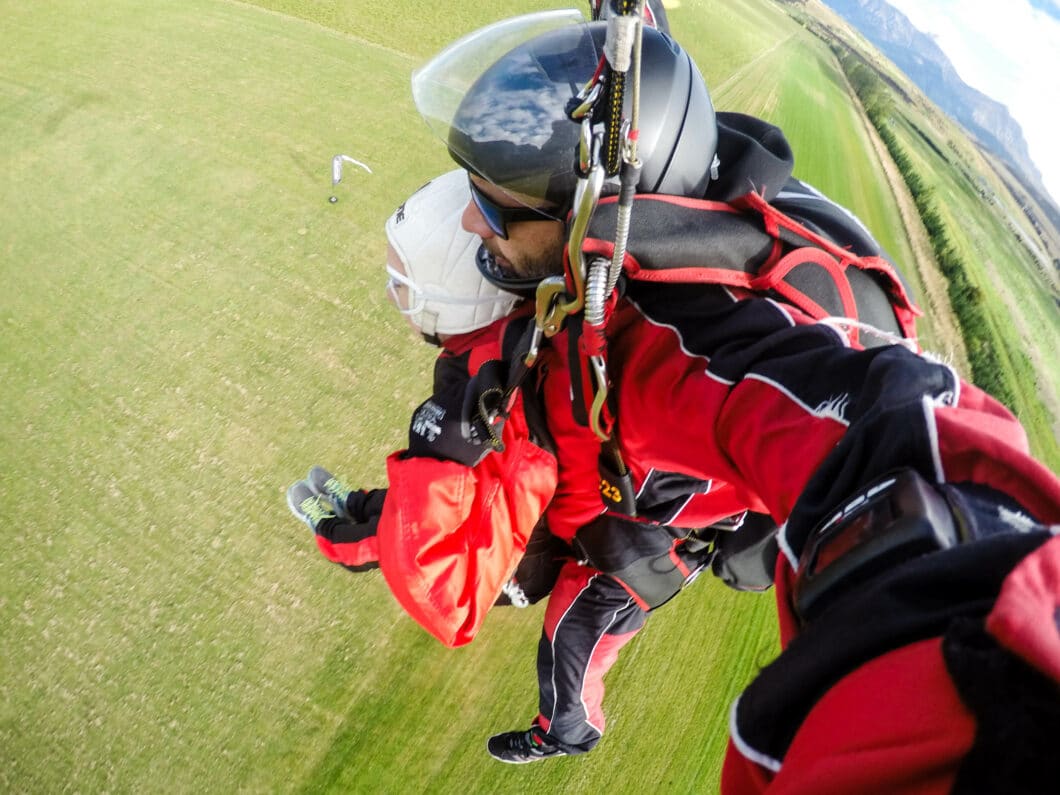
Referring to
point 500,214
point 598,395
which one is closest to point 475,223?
point 500,214

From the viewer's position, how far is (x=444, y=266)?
144 centimetres

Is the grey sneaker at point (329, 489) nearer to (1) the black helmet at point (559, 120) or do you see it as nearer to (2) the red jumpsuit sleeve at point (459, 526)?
(2) the red jumpsuit sleeve at point (459, 526)

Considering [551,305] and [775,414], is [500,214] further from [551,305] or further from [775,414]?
[775,414]

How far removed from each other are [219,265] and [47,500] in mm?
1275

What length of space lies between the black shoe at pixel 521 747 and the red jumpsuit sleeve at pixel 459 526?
94 cm

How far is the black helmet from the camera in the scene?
1.06m

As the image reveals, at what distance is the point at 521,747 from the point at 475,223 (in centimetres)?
169

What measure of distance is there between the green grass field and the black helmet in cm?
167

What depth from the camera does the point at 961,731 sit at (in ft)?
1.03

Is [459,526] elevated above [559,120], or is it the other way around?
[559,120]

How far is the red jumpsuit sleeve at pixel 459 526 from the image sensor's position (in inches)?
44.7

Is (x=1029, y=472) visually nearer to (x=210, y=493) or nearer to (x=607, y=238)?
(x=607, y=238)

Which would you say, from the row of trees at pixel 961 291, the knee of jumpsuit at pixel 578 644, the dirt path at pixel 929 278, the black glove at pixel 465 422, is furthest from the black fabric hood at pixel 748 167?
the row of trees at pixel 961 291

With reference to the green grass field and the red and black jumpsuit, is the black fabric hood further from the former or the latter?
the green grass field
